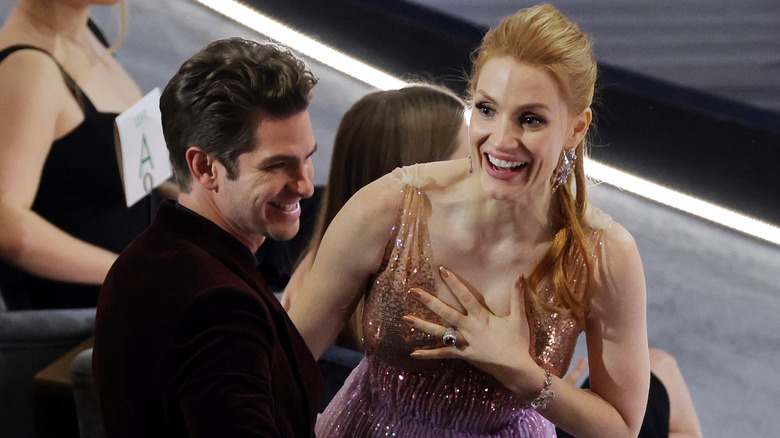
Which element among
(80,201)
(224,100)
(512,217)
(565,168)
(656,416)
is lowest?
(80,201)

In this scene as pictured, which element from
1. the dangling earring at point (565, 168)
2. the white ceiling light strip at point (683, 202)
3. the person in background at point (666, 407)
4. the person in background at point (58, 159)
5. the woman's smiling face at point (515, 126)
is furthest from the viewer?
the white ceiling light strip at point (683, 202)

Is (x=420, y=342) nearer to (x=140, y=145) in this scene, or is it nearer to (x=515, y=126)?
(x=515, y=126)

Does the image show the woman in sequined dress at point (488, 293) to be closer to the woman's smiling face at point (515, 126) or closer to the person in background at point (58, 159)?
the woman's smiling face at point (515, 126)

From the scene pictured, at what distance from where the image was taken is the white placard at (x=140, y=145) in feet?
9.38

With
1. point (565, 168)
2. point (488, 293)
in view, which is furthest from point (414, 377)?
point (565, 168)

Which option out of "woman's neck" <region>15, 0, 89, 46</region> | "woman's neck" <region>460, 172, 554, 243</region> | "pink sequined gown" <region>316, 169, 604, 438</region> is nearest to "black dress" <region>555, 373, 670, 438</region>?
"pink sequined gown" <region>316, 169, 604, 438</region>

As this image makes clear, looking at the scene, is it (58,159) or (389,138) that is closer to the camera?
(389,138)

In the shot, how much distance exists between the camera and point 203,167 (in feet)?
3.46

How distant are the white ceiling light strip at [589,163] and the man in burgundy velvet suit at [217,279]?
2368 millimetres

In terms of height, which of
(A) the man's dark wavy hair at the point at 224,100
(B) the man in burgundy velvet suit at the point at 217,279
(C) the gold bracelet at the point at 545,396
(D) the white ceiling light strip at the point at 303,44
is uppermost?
(A) the man's dark wavy hair at the point at 224,100

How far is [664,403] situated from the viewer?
221 cm

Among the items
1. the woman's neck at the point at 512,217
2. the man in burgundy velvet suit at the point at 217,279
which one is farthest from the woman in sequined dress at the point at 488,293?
the man in burgundy velvet suit at the point at 217,279

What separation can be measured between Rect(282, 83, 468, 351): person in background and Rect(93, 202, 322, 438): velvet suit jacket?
1.06m

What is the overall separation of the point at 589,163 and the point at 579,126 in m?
2.19
